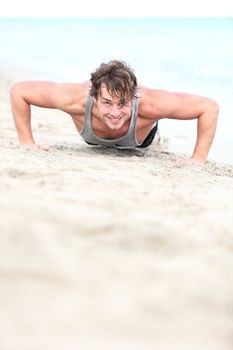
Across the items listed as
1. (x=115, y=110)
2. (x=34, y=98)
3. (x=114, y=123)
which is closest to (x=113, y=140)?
(x=114, y=123)

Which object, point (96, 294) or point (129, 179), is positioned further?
point (129, 179)

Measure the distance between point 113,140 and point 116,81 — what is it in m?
0.62

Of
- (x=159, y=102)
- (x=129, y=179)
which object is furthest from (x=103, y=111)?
(x=129, y=179)

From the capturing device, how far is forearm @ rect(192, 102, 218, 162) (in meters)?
3.85

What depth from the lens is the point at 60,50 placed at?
17.9 metres

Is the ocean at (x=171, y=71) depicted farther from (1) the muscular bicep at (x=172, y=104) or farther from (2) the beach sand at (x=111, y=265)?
(2) the beach sand at (x=111, y=265)

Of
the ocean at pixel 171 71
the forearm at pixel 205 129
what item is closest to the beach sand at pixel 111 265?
the forearm at pixel 205 129

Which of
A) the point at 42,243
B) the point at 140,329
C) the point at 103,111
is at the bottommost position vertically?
the point at 140,329

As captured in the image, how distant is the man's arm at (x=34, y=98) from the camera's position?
3.77 meters

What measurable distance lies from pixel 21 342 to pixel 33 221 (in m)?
0.59

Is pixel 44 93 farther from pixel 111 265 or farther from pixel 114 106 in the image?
pixel 111 265

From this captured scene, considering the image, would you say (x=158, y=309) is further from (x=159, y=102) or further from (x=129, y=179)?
(x=159, y=102)

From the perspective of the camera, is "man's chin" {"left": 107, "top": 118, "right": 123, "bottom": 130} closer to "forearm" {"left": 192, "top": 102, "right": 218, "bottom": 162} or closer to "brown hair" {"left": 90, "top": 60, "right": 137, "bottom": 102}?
"brown hair" {"left": 90, "top": 60, "right": 137, "bottom": 102}

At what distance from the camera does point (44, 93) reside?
149 inches
